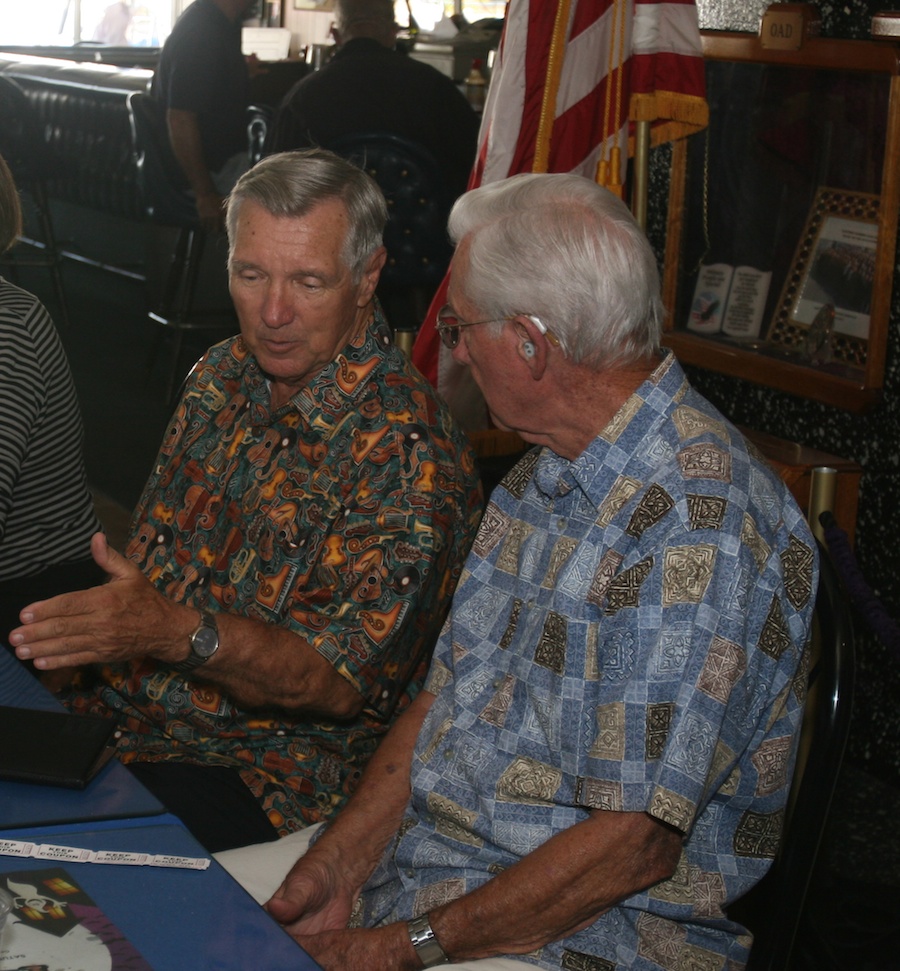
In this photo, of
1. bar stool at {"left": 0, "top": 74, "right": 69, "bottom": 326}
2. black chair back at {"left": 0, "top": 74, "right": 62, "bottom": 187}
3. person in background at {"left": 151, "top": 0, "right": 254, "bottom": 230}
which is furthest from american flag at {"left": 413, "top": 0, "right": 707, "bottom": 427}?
black chair back at {"left": 0, "top": 74, "right": 62, "bottom": 187}

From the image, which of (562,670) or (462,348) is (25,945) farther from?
(462,348)

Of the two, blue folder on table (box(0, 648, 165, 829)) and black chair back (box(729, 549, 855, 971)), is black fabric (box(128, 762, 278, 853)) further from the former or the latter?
black chair back (box(729, 549, 855, 971))

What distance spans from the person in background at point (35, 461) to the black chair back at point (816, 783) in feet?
4.14

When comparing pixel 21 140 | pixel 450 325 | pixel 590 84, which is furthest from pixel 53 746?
pixel 21 140

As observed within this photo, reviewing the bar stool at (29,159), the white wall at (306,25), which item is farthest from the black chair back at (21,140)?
the white wall at (306,25)

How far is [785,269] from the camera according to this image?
3.05 metres

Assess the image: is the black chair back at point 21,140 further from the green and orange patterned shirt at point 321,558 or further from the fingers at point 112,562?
the fingers at point 112,562

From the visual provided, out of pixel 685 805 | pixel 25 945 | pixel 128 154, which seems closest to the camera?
pixel 25 945

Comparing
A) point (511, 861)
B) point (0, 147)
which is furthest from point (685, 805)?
point (0, 147)

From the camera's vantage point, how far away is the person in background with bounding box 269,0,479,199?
4449 mm

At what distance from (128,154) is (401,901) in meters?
6.30

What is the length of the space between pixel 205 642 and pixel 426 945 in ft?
1.46

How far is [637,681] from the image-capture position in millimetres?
1306

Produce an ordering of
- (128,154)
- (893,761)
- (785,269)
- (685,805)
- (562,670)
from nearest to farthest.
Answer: (685,805), (562,670), (893,761), (785,269), (128,154)
